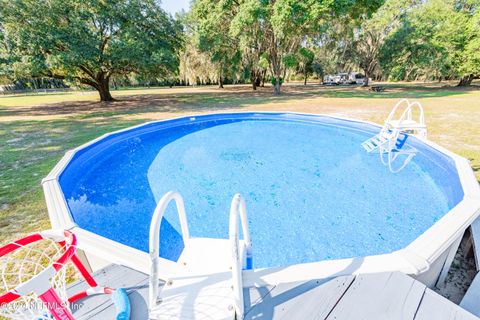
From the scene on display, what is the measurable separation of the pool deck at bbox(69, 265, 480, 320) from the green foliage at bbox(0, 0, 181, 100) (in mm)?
13438

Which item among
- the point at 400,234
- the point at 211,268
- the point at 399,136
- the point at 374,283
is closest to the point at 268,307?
the point at 211,268

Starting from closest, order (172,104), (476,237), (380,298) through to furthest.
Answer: (380,298)
(476,237)
(172,104)

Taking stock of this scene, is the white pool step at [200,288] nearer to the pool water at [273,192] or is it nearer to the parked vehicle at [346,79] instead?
the pool water at [273,192]

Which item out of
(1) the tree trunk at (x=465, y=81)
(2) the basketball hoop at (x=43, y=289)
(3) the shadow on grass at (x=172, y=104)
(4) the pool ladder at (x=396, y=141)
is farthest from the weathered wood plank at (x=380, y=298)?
(1) the tree trunk at (x=465, y=81)

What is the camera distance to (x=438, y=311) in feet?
4.35

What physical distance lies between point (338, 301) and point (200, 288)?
2.86 feet

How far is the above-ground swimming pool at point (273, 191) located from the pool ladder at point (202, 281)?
128cm

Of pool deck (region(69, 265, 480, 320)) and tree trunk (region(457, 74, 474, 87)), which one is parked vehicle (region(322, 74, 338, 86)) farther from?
pool deck (region(69, 265, 480, 320))

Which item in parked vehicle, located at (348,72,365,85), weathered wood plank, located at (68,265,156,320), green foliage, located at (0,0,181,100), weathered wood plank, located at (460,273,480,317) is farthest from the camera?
parked vehicle, located at (348,72,365,85)

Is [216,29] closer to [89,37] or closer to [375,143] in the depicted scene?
[89,37]

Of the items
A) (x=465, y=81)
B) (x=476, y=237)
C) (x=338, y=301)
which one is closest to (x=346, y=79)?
(x=465, y=81)

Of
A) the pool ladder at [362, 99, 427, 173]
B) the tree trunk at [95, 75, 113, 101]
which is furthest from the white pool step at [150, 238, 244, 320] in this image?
the tree trunk at [95, 75, 113, 101]

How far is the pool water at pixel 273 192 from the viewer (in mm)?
3018

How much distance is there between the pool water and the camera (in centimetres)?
302
